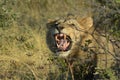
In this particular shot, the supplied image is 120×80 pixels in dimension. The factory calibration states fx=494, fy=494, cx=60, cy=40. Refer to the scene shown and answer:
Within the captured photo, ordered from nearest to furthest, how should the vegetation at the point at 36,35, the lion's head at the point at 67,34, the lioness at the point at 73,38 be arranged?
the vegetation at the point at 36,35
the lioness at the point at 73,38
the lion's head at the point at 67,34

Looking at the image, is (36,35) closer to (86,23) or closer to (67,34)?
(86,23)

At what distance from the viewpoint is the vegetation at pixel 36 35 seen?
601 cm

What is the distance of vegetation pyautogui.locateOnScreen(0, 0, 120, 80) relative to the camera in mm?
6008

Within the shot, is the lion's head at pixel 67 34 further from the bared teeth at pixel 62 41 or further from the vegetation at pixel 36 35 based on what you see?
the vegetation at pixel 36 35

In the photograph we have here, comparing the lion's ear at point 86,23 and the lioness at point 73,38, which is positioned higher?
the lion's ear at point 86,23

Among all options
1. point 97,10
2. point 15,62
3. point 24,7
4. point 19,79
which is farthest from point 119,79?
point 24,7

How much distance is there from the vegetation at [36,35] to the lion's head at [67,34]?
0.14 m

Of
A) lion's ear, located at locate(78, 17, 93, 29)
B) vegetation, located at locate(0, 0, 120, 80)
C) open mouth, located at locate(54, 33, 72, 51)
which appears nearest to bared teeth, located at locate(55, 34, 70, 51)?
open mouth, located at locate(54, 33, 72, 51)

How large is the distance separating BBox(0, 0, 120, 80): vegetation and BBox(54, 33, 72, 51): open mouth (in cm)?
18

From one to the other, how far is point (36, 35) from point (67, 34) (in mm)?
2570

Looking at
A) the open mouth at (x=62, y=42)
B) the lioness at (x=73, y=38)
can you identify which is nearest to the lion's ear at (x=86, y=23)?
the lioness at (x=73, y=38)

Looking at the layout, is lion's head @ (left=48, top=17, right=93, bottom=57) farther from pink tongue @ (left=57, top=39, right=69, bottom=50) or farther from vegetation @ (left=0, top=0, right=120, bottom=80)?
vegetation @ (left=0, top=0, right=120, bottom=80)

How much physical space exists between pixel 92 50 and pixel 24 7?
17.5ft

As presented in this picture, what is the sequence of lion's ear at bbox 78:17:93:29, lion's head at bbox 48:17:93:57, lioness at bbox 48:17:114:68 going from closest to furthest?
lioness at bbox 48:17:114:68 < lion's head at bbox 48:17:93:57 < lion's ear at bbox 78:17:93:29
